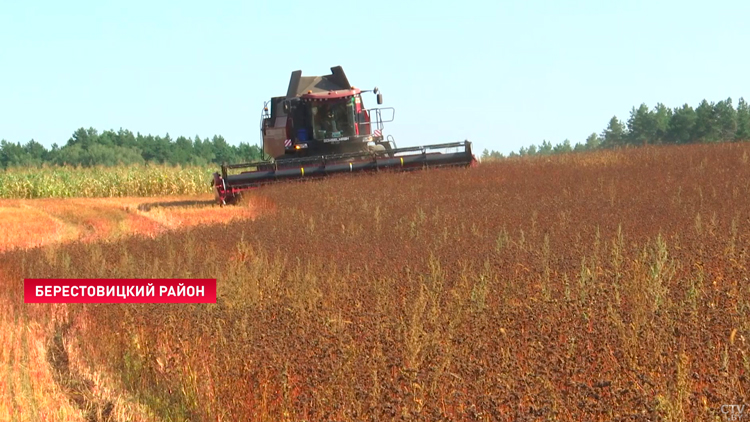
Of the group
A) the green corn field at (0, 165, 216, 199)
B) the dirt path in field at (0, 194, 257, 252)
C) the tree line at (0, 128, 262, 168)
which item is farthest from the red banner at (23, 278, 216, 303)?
the tree line at (0, 128, 262, 168)

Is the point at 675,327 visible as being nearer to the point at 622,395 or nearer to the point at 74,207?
the point at 622,395

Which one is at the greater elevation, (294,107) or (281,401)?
(294,107)

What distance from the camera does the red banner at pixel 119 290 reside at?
7.76 metres

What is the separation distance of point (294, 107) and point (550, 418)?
18855mm

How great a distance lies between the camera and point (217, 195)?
66.2 ft

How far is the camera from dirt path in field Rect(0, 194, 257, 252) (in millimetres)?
15461

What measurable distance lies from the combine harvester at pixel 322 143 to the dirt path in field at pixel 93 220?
1.50 m

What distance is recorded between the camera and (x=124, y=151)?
240ft

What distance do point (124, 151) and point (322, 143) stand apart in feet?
178

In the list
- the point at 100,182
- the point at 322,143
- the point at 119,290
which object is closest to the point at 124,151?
the point at 100,182

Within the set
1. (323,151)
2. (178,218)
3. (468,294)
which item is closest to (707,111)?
(323,151)

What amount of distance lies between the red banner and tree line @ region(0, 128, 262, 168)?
57.5 metres

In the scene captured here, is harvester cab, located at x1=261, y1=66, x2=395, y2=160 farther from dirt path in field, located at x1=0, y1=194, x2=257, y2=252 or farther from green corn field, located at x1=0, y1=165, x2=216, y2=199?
green corn field, located at x1=0, y1=165, x2=216, y2=199

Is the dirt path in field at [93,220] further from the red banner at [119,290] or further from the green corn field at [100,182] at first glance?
the green corn field at [100,182]
